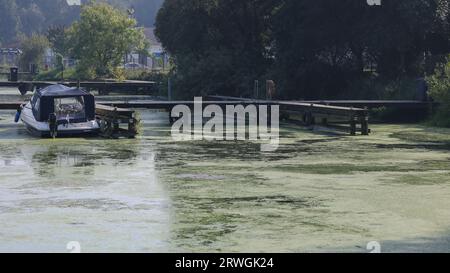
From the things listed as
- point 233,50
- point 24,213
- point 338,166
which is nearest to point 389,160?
point 338,166

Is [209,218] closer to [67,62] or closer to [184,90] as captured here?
[184,90]

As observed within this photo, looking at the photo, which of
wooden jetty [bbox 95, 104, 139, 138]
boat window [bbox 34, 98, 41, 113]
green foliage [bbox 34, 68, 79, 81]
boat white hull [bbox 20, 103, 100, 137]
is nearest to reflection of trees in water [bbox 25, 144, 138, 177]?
boat white hull [bbox 20, 103, 100, 137]

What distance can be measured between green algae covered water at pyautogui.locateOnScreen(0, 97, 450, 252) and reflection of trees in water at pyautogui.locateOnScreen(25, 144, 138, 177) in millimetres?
30

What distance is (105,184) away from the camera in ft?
65.7

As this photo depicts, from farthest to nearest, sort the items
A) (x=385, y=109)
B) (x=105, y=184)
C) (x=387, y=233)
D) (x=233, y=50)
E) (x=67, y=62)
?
(x=67, y=62) < (x=233, y=50) < (x=385, y=109) < (x=105, y=184) < (x=387, y=233)

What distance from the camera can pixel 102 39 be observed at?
9050 centimetres

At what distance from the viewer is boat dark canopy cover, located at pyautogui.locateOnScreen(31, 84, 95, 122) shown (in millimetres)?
33125

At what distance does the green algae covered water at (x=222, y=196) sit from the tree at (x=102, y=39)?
202ft

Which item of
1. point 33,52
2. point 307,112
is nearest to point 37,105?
point 307,112

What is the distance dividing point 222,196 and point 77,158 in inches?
310

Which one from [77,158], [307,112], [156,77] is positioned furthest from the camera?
[156,77]

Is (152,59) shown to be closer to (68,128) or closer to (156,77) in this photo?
(156,77)

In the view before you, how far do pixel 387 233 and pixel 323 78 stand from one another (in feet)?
119

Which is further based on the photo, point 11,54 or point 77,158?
point 11,54
